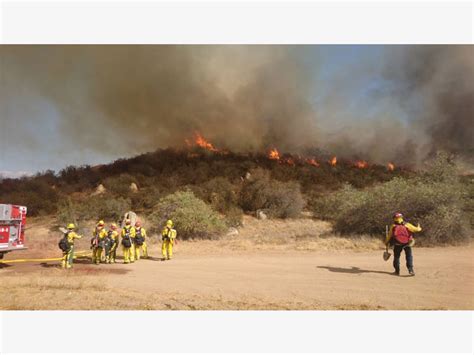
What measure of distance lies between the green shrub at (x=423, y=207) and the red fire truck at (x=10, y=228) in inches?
591

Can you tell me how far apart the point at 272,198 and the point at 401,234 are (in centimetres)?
2215

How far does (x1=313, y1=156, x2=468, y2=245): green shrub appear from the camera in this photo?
50.0ft

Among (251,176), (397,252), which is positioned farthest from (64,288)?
(251,176)

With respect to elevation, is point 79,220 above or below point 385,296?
above

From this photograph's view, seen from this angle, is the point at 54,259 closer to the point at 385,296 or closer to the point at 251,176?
the point at 385,296

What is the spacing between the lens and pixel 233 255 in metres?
14.4

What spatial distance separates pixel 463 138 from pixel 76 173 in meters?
33.2

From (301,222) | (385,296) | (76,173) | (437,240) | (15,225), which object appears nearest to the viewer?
(385,296)

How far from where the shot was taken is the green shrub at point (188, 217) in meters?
20.1

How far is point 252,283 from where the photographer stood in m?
9.07

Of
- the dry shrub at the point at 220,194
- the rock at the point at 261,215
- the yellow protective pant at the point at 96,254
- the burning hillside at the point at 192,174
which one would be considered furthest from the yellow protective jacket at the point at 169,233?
the burning hillside at the point at 192,174

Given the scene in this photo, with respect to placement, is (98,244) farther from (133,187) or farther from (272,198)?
(133,187)

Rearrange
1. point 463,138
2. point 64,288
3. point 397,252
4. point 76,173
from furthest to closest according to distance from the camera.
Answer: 1. point 76,173
2. point 463,138
3. point 397,252
4. point 64,288

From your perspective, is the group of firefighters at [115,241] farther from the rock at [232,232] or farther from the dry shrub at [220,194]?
the dry shrub at [220,194]
